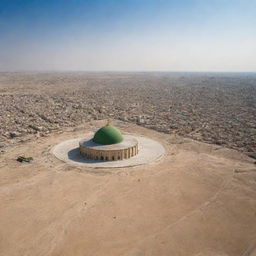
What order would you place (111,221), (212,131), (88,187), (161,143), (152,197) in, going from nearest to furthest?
(111,221)
(152,197)
(88,187)
(161,143)
(212,131)

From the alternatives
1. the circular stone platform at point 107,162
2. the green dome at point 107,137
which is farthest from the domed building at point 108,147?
the circular stone platform at point 107,162

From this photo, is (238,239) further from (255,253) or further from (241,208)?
(241,208)

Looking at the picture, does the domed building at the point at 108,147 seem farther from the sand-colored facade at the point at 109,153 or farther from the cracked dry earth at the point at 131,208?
the cracked dry earth at the point at 131,208

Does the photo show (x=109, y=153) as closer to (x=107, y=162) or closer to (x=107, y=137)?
(x=107, y=162)

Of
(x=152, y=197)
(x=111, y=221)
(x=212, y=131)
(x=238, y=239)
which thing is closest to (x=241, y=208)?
(x=238, y=239)

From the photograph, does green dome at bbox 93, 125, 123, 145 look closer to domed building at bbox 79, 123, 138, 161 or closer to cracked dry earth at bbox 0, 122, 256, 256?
domed building at bbox 79, 123, 138, 161

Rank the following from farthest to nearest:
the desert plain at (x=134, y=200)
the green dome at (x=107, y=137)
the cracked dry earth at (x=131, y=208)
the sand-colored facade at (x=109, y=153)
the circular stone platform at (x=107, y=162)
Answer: the green dome at (x=107, y=137) < the sand-colored facade at (x=109, y=153) < the circular stone platform at (x=107, y=162) < the desert plain at (x=134, y=200) < the cracked dry earth at (x=131, y=208)
